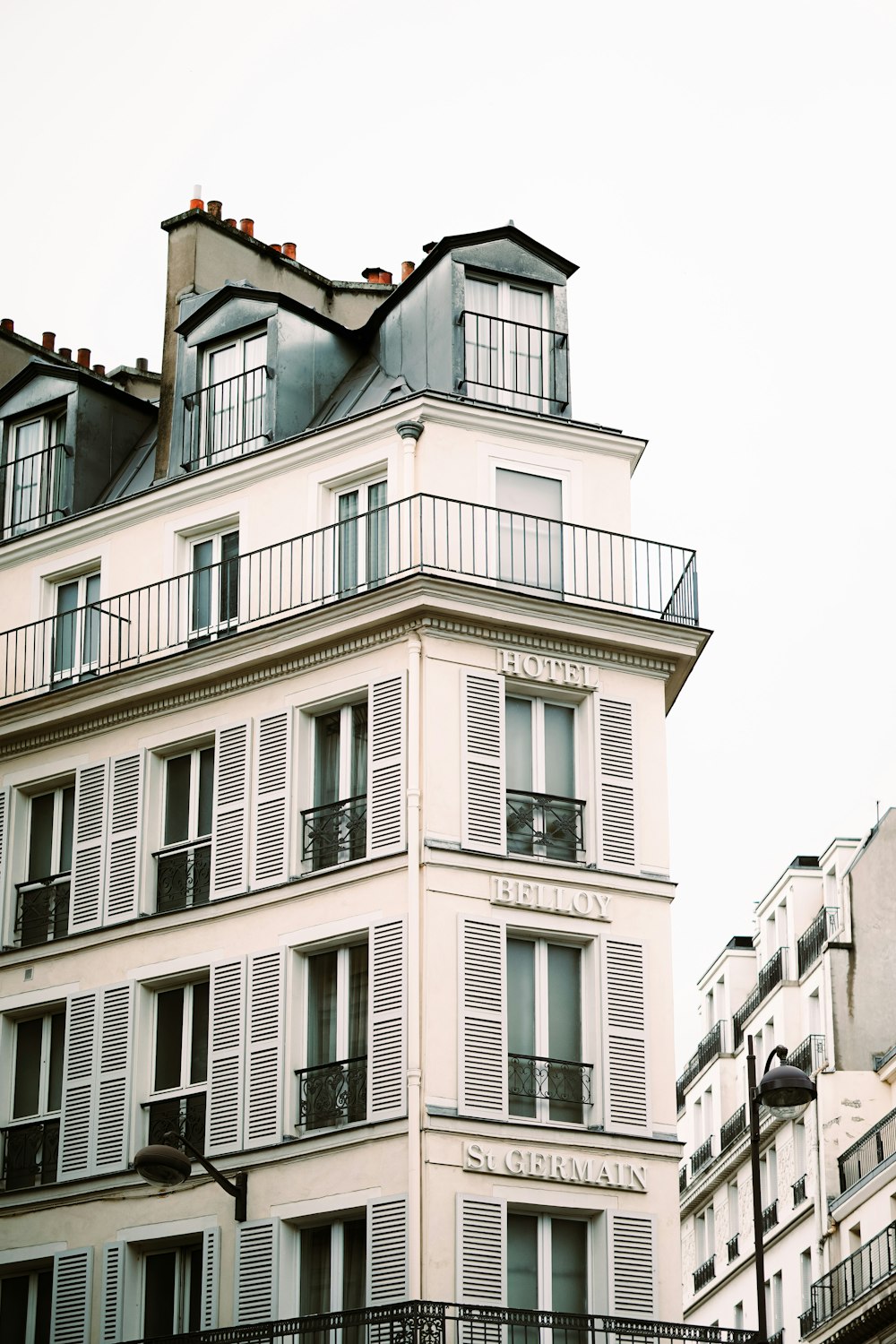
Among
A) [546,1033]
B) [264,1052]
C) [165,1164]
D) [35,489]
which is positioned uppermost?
[35,489]

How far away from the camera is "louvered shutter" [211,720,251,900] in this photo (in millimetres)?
29547

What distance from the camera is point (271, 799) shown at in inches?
1161

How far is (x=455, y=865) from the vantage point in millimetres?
28000

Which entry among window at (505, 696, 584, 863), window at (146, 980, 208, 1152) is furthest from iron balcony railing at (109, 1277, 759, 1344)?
window at (505, 696, 584, 863)

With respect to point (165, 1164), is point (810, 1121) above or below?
above

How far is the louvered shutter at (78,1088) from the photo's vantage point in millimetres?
29344

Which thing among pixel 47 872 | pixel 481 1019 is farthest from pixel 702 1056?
pixel 481 1019

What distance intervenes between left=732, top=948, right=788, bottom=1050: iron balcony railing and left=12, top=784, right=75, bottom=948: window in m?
33.3

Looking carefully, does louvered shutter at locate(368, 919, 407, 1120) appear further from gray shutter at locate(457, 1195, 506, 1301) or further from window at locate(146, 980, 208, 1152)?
window at locate(146, 980, 208, 1152)

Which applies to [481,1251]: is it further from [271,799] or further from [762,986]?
[762,986]

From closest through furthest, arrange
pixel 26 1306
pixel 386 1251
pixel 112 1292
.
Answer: pixel 386 1251 < pixel 112 1292 < pixel 26 1306

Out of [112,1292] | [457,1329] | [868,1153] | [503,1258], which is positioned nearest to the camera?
[457,1329]

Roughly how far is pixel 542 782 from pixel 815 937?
33.1 m

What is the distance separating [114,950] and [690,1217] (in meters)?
39.6
